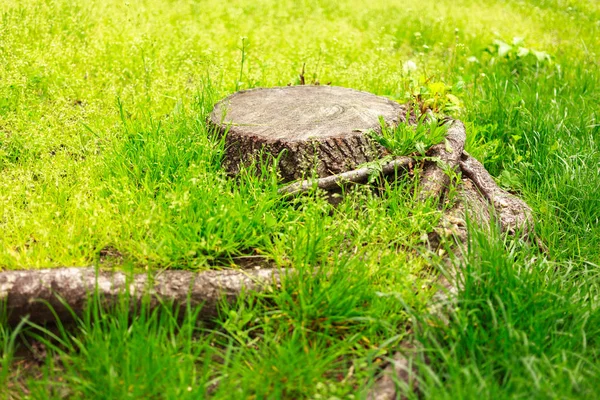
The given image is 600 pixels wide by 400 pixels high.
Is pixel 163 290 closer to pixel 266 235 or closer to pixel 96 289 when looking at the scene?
pixel 96 289

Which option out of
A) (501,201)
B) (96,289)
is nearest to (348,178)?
(501,201)

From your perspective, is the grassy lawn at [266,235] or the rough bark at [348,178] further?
the rough bark at [348,178]

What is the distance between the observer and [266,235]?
10.4 feet

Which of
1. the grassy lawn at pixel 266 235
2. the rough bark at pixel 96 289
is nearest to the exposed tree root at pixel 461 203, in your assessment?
the grassy lawn at pixel 266 235

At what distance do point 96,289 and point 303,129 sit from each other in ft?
5.59

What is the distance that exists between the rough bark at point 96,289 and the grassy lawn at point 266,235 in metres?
0.08

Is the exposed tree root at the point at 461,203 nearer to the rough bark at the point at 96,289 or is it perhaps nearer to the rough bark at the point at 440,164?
the rough bark at the point at 440,164

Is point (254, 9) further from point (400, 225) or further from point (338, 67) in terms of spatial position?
point (400, 225)

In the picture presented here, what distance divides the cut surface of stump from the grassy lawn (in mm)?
151

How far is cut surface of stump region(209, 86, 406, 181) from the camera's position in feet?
11.8

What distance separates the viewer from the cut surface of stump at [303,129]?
3.60m

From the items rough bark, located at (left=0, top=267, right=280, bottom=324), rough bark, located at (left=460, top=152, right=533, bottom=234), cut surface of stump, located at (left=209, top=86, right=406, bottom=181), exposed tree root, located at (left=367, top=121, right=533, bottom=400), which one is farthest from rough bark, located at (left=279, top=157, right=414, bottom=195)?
rough bark, located at (left=0, top=267, right=280, bottom=324)

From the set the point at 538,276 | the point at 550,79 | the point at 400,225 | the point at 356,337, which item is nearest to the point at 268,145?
the point at 400,225

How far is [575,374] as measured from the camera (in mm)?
2354
